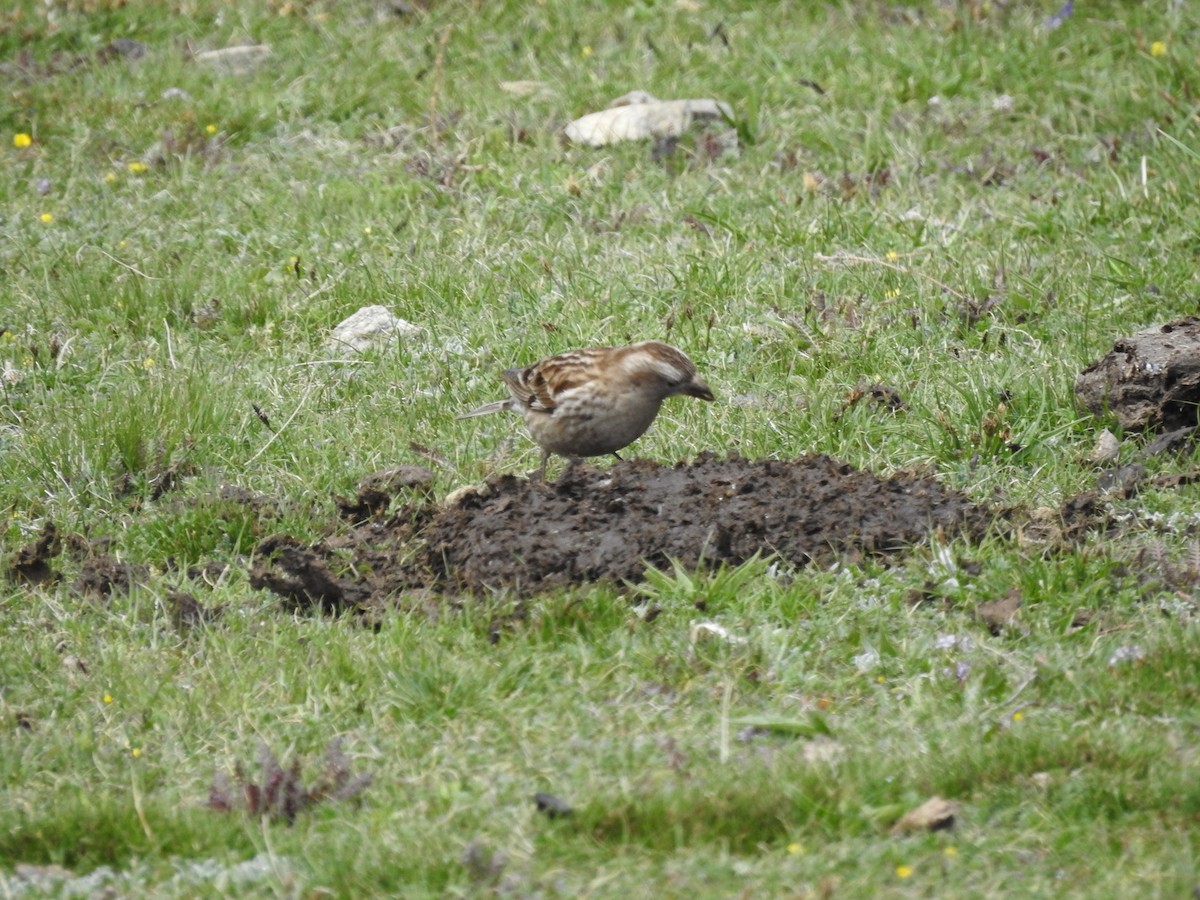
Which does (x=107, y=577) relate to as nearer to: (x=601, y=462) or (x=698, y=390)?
(x=601, y=462)

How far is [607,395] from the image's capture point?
641 cm

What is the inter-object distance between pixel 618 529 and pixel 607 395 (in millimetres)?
661

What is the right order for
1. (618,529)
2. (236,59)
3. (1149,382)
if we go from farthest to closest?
1. (236,59)
2. (1149,382)
3. (618,529)

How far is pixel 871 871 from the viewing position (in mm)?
4195

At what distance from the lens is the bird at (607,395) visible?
6.41 metres

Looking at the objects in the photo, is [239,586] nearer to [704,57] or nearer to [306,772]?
[306,772]

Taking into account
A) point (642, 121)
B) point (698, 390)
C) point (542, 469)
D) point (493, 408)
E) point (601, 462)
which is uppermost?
point (698, 390)

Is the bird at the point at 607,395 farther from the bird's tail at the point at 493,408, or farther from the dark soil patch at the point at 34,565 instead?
the dark soil patch at the point at 34,565

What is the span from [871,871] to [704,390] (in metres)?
2.66

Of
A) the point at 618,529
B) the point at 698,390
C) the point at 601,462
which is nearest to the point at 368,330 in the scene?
the point at 601,462

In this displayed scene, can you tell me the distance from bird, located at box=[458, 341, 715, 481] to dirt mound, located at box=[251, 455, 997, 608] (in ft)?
0.62


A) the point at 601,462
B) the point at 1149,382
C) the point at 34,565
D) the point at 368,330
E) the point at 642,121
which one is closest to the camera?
the point at 34,565

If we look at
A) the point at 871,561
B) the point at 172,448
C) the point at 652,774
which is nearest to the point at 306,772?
the point at 652,774

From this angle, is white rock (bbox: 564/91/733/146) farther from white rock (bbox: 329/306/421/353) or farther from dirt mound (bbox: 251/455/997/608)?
dirt mound (bbox: 251/455/997/608)
